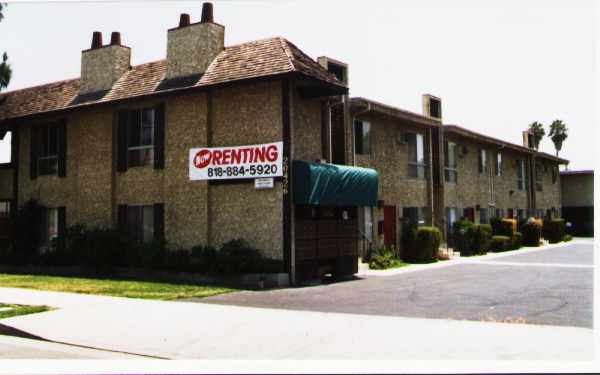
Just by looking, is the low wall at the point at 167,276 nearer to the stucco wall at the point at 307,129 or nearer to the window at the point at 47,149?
the stucco wall at the point at 307,129

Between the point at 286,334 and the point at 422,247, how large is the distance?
13.7 m

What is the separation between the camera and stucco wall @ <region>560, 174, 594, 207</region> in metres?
44.6

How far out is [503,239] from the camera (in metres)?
27.0

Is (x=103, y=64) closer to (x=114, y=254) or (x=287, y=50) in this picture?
(x=114, y=254)

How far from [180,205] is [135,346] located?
943 cm

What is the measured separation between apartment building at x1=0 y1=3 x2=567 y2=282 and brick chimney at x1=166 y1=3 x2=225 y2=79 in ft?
0.13

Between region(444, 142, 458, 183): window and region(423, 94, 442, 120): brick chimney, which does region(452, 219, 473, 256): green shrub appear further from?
region(423, 94, 442, 120): brick chimney

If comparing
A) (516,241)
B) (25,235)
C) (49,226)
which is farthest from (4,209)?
(516,241)

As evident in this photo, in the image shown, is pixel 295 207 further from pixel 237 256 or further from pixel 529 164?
pixel 529 164

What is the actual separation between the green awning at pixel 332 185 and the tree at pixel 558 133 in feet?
193

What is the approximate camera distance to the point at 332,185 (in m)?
16.2

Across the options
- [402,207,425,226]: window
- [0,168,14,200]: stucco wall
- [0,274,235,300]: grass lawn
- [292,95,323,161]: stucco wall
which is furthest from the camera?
[402,207,425,226]: window

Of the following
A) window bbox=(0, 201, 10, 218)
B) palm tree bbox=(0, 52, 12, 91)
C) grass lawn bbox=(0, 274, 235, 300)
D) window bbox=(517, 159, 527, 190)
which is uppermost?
palm tree bbox=(0, 52, 12, 91)

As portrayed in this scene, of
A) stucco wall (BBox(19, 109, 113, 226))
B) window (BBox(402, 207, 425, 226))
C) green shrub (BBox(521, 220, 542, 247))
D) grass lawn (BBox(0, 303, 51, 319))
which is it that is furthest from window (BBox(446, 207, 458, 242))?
grass lawn (BBox(0, 303, 51, 319))
